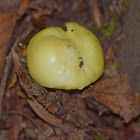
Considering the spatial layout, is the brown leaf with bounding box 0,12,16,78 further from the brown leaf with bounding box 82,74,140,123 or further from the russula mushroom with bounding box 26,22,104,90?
the brown leaf with bounding box 82,74,140,123

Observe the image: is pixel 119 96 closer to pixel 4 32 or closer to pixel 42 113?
pixel 42 113

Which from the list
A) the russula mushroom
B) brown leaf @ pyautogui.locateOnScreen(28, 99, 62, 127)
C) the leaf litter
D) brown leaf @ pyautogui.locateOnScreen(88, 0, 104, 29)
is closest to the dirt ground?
the leaf litter

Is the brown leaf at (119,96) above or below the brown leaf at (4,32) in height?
below

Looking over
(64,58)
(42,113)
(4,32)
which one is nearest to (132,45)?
(64,58)

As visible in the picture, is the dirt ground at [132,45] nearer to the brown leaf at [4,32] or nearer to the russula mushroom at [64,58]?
the russula mushroom at [64,58]

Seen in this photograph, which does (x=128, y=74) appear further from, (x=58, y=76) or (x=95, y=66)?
(x=58, y=76)

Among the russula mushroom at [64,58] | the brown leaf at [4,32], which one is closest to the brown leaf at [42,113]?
the russula mushroom at [64,58]

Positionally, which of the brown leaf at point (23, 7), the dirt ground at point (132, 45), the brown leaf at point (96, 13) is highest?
the brown leaf at point (23, 7)
